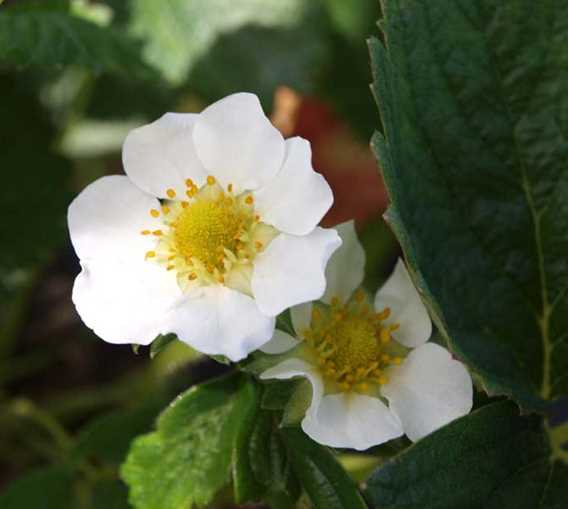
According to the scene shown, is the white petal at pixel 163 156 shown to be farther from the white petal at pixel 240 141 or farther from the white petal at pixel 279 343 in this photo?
the white petal at pixel 279 343

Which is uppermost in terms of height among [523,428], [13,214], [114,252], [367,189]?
[114,252]

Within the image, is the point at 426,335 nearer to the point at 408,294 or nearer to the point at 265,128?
the point at 408,294

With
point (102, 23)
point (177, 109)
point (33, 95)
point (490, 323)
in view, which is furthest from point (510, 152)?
point (33, 95)

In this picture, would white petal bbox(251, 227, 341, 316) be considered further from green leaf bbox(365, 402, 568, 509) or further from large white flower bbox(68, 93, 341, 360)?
green leaf bbox(365, 402, 568, 509)

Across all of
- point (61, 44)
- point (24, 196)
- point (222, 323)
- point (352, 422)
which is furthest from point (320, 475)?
point (24, 196)

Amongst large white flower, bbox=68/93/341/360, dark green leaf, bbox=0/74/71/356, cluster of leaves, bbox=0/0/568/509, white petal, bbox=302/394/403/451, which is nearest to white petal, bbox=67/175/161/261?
large white flower, bbox=68/93/341/360

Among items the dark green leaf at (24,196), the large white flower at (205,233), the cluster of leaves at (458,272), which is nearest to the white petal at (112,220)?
the large white flower at (205,233)
